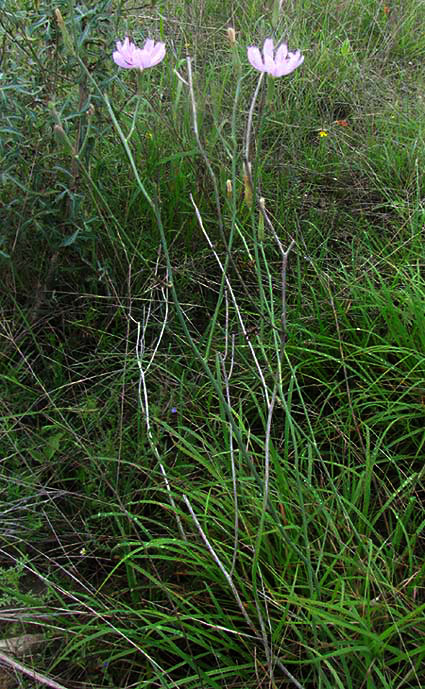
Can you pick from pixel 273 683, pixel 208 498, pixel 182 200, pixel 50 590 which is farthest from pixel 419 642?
pixel 182 200

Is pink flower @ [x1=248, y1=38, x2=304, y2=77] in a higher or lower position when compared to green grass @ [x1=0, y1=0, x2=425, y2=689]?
higher

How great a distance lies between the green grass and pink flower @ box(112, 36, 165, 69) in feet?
0.36

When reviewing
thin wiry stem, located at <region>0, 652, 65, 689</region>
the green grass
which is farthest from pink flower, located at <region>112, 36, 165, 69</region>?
thin wiry stem, located at <region>0, 652, 65, 689</region>

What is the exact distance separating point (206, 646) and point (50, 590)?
0.31 m

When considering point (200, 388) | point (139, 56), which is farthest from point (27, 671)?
point (139, 56)

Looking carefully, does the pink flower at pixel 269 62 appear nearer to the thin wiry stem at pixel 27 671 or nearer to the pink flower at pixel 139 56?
the pink flower at pixel 139 56

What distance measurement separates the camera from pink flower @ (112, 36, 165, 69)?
1195mm

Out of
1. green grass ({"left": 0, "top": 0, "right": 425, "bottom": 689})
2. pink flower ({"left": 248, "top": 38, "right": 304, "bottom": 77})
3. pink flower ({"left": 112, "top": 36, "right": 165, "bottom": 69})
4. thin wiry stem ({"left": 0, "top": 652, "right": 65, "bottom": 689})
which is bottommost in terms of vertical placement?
thin wiry stem ({"left": 0, "top": 652, "right": 65, "bottom": 689})

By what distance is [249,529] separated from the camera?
1.34 meters

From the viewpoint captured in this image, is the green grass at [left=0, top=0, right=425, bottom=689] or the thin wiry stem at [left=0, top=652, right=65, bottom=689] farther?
the green grass at [left=0, top=0, right=425, bottom=689]

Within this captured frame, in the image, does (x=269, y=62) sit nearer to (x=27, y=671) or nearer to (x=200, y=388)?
(x=200, y=388)

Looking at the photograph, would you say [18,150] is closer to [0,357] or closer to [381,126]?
[0,357]

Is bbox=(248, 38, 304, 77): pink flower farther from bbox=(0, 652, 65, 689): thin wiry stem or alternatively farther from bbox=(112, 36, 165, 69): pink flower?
bbox=(0, 652, 65, 689): thin wiry stem

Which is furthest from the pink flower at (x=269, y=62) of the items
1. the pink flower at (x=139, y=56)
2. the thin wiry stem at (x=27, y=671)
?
the thin wiry stem at (x=27, y=671)
